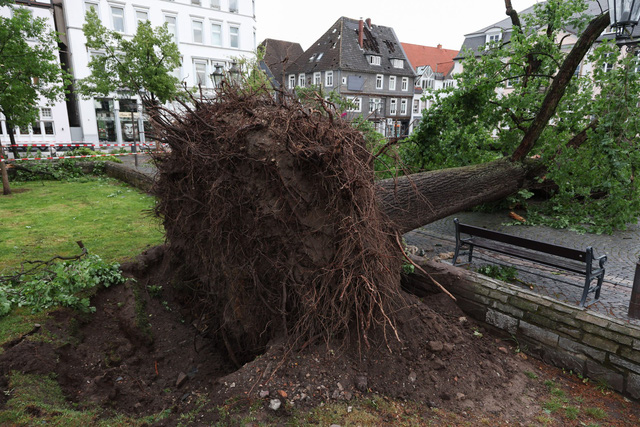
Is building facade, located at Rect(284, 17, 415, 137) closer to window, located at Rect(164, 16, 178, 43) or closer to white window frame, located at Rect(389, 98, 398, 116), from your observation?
white window frame, located at Rect(389, 98, 398, 116)

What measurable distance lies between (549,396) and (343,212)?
2.80 m

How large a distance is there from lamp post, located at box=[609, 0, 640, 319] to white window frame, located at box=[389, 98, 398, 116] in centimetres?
3899

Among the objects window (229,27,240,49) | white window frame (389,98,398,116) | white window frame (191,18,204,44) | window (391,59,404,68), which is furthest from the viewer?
white window frame (389,98,398,116)

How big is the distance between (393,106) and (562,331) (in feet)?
134

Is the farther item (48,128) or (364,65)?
(364,65)

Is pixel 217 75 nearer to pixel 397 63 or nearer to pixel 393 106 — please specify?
pixel 393 106

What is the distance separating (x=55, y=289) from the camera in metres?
4.43

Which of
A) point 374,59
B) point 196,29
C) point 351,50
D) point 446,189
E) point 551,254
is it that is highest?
point 196,29

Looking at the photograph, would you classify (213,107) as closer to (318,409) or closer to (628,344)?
(318,409)

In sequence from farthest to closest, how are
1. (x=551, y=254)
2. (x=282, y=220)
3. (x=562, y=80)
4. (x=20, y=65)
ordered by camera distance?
(x=20, y=65) < (x=562, y=80) < (x=551, y=254) < (x=282, y=220)

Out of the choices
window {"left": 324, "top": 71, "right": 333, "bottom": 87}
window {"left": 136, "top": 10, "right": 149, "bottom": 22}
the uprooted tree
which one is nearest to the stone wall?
the uprooted tree

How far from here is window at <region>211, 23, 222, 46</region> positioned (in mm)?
32250

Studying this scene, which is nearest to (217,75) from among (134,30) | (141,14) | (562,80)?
(562,80)

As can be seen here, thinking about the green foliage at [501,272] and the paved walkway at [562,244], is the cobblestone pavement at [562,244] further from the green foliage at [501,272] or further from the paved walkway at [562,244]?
the green foliage at [501,272]
